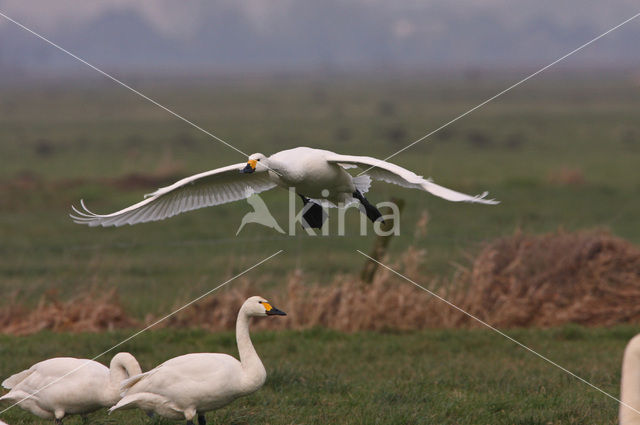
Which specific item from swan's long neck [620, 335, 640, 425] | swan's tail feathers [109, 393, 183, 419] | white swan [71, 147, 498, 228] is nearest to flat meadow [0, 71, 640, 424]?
swan's tail feathers [109, 393, 183, 419]

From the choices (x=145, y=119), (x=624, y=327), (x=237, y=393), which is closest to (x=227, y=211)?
(x=624, y=327)

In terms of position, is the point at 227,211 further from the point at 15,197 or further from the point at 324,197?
the point at 324,197

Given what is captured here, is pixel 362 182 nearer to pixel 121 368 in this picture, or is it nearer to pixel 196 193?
pixel 196 193

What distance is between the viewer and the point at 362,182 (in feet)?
29.2

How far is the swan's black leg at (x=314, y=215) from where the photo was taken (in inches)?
357

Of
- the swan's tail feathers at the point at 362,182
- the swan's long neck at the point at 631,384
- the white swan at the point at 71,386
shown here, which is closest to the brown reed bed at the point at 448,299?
the swan's tail feathers at the point at 362,182

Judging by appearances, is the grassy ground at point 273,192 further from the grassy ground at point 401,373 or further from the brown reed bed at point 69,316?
the grassy ground at point 401,373

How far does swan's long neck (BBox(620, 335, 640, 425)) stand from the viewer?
5.46 m

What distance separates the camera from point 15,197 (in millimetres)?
28641

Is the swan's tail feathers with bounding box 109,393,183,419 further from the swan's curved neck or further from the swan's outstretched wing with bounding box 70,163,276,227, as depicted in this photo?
the swan's outstretched wing with bounding box 70,163,276,227

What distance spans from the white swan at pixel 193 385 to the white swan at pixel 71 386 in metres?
0.23

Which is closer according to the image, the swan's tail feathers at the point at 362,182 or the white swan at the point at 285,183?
the white swan at the point at 285,183

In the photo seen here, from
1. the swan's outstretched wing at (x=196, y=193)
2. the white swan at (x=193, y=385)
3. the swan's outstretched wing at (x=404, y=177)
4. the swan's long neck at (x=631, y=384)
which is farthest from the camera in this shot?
the swan's outstretched wing at (x=196, y=193)

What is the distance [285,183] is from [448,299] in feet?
17.1
